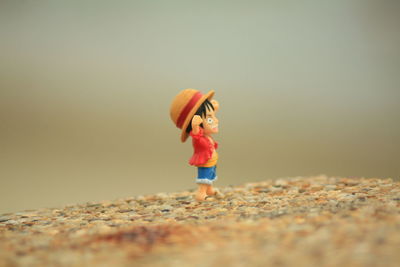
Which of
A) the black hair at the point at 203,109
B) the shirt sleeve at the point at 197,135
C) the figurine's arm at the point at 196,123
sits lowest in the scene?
the shirt sleeve at the point at 197,135

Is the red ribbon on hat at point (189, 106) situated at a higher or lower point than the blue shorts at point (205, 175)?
higher

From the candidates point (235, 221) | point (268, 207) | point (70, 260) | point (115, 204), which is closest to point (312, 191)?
point (268, 207)

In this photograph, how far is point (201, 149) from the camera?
4.93 m

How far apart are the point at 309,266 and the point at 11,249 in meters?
2.09

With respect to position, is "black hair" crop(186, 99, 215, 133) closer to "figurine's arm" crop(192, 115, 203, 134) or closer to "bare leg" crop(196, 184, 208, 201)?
"figurine's arm" crop(192, 115, 203, 134)

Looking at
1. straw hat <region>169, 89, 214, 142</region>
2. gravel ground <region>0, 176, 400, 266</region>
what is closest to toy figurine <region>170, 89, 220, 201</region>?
straw hat <region>169, 89, 214, 142</region>

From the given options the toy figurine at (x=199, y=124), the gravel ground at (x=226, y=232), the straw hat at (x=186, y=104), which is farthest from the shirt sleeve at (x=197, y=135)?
the gravel ground at (x=226, y=232)

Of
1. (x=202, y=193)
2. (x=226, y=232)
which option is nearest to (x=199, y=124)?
(x=202, y=193)

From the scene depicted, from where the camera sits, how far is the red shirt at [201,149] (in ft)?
16.0

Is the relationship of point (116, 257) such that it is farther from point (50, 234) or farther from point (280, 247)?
point (50, 234)

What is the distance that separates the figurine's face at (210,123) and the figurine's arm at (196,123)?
9cm

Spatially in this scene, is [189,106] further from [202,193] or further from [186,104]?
[202,193]

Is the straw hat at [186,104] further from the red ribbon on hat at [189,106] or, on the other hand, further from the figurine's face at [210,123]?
the figurine's face at [210,123]

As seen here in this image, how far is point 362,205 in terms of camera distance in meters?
3.77
